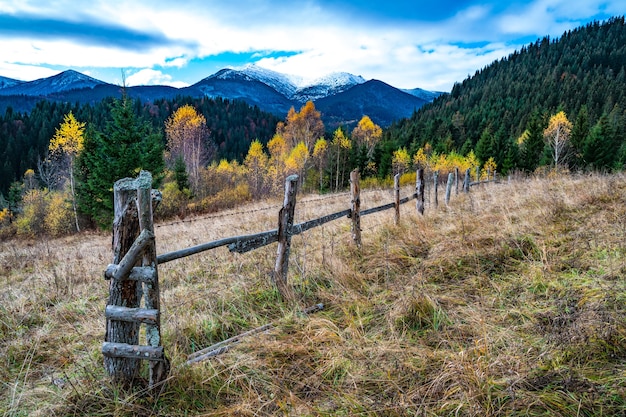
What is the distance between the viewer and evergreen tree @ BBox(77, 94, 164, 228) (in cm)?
2045

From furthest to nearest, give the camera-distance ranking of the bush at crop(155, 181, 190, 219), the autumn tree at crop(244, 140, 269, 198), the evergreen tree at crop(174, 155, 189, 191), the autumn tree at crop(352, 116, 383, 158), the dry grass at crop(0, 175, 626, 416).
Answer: the autumn tree at crop(352, 116, 383, 158) → the autumn tree at crop(244, 140, 269, 198) → the evergreen tree at crop(174, 155, 189, 191) → the bush at crop(155, 181, 190, 219) → the dry grass at crop(0, 175, 626, 416)

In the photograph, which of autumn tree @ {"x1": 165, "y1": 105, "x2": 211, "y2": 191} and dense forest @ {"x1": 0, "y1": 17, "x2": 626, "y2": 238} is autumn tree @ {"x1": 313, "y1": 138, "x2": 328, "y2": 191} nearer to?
dense forest @ {"x1": 0, "y1": 17, "x2": 626, "y2": 238}

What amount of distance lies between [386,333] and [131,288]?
2.48m

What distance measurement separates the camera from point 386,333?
344 centimetres

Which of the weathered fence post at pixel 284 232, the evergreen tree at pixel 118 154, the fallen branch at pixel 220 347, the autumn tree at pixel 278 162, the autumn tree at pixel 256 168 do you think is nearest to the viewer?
the fallen branch at pixel 220 347

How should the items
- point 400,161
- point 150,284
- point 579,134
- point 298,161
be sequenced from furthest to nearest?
1. point 400,161
2. point 579,134
3. point 298,161
4. point 150,284

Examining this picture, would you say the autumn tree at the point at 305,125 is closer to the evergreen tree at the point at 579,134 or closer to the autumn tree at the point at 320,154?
the autumn tree at the point at 320,154

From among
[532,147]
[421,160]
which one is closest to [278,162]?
[421,160]

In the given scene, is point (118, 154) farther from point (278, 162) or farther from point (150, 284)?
point (150, 284)

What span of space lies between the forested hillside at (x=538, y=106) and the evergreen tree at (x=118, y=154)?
127 ft

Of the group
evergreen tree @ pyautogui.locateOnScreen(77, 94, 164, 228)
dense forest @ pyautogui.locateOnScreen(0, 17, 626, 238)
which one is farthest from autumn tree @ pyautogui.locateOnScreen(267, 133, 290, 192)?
evergreen tree @ pyautogui.locateOnScreen(77, 94, 164, 228)

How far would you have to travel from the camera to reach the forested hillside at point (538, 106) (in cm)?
4934

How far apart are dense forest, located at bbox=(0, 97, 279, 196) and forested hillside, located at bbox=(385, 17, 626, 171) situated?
44.4 meters

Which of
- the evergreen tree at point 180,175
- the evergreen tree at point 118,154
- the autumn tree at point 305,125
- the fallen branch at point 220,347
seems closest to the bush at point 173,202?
the evergreen tree at point 180,175
